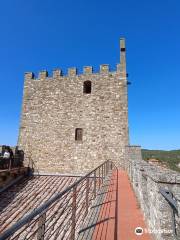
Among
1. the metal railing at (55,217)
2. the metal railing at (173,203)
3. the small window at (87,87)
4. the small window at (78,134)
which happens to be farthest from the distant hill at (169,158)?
the metal railing at (173,203)

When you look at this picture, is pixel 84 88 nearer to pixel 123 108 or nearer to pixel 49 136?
pixel 123 108

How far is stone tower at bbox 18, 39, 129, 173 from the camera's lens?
13875 mm

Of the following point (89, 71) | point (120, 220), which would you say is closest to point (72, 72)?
point (89, 71)

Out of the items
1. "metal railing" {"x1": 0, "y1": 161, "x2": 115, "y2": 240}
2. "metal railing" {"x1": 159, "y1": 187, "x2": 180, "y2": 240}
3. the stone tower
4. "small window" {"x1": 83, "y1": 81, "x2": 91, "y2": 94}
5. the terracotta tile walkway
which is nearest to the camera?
"metal railing" {"x1": 0, "y1": 161, "x2": 115, "y2": 240}

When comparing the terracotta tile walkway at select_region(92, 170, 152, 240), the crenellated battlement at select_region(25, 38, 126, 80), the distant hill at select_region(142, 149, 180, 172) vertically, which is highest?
the crenellated battlement at select_region(25, 38, 126, 80)

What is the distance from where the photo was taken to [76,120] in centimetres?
1451

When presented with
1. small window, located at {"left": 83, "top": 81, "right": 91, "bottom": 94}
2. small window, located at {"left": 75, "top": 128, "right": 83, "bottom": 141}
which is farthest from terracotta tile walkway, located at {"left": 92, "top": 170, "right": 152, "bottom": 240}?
small window, located at {"left": 83, "top": 81, "right": 91, "bottom": 94}

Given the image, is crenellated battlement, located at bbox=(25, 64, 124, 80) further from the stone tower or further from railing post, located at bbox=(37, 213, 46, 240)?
railing post, located at bbox=(37, 213, 46, 240)

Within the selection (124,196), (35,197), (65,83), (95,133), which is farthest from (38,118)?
(124,196)

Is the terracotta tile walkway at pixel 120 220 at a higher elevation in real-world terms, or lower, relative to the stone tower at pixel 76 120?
lower

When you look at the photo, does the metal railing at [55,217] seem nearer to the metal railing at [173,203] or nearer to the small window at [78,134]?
the metal railing at [173,203]

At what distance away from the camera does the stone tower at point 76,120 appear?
13875 mm

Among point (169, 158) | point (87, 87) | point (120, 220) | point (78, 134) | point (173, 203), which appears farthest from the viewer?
point (169, 158)

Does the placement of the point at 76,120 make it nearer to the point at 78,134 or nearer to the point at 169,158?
the point at 78,134
